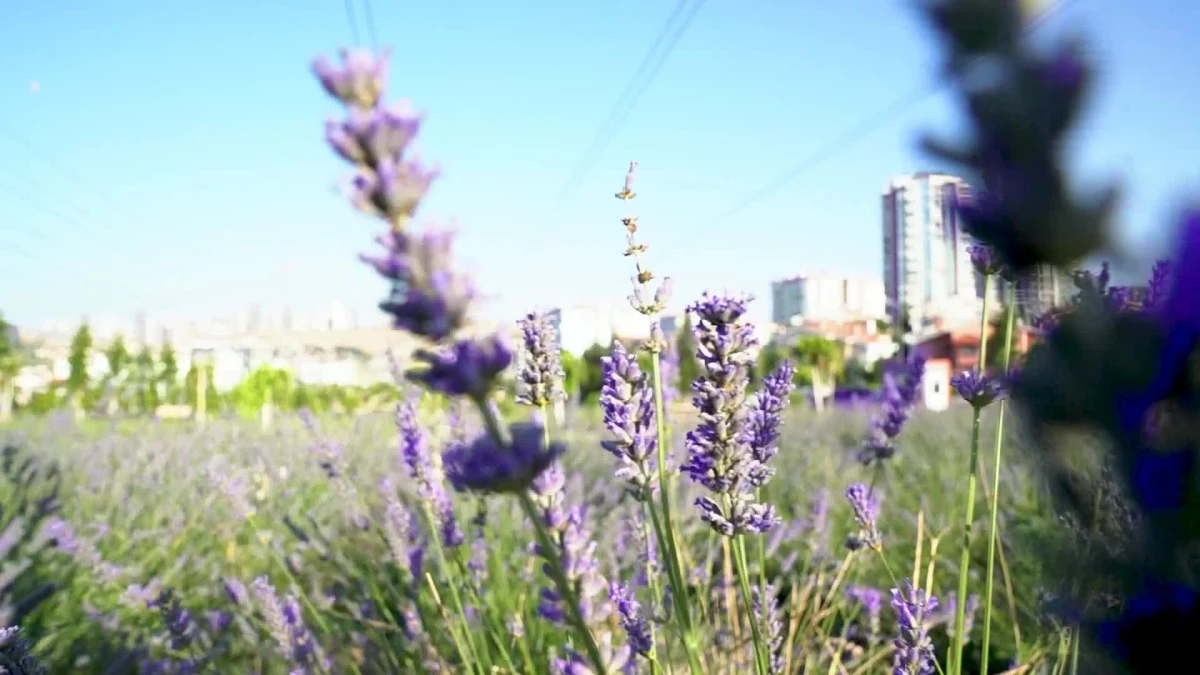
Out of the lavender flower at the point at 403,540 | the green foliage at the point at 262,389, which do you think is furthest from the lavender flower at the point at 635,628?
the green foliage at the point at 262,389

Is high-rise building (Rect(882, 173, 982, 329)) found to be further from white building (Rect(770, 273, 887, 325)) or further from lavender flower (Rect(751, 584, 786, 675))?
white building (Rect(770, 273, 887, 325))

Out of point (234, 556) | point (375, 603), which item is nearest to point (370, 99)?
point (375, 603)

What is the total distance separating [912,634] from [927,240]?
752 mm

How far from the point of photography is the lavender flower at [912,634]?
53.0 inches

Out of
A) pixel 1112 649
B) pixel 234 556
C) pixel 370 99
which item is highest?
pixel 370 99

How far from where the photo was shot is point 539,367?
4.84ft

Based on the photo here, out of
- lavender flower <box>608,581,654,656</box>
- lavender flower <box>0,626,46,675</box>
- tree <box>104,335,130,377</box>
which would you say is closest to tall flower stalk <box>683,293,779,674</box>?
lavender flower <box>608,581,654,656</box>

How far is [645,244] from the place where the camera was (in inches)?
56.7

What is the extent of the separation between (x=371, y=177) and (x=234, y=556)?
4262 millimetres

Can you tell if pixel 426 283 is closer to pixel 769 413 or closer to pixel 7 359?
pixel 769 413

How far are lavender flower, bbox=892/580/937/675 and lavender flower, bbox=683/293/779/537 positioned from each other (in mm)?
231

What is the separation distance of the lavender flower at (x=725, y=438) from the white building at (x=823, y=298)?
161 ft

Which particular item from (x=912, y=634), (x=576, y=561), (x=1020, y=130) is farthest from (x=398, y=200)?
(x=912, y=634)

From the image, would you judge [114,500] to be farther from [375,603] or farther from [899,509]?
[899,509]
